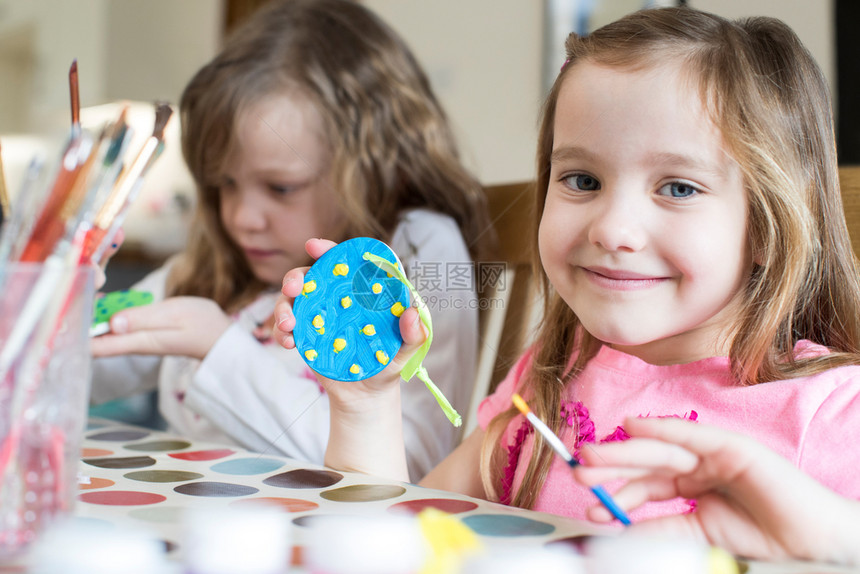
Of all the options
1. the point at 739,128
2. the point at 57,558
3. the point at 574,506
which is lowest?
the point at 574,506

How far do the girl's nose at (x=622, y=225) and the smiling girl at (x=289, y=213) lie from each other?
0.89 ft

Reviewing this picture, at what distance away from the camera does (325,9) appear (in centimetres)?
112

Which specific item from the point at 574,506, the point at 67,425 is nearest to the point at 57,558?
the point at 67,425

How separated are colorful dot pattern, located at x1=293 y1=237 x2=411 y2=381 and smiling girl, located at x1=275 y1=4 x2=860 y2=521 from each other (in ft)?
0.06

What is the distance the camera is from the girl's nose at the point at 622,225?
0.55 m

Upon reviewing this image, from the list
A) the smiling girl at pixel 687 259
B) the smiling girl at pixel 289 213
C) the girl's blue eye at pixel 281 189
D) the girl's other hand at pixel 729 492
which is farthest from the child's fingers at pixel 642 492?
the girl's blue eye at pixel 281 189

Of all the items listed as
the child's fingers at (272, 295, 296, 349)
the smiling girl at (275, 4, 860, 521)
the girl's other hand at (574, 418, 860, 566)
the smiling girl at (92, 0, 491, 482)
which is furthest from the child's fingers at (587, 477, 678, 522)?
the smiling girl at (92, 0, 491, 482)

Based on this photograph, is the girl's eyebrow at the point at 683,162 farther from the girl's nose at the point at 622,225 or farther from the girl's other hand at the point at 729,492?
the girl's other hand at the point at 729,492

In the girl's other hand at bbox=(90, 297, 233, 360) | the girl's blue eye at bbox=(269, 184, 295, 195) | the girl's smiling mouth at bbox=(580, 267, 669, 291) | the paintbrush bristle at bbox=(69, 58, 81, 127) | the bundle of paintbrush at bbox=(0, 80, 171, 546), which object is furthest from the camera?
the girl's blue eye at bbox=(269, 184, 295, 195)

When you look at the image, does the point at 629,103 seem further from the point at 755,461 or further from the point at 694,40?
the point at 755,461

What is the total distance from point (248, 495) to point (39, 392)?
159 millimetres

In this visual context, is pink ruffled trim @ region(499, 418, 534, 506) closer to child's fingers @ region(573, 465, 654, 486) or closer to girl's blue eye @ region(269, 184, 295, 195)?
child's fingers @ region(573, 465, 654, 486)

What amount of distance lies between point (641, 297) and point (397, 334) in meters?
0.19

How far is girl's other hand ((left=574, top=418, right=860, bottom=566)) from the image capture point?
0.36m
